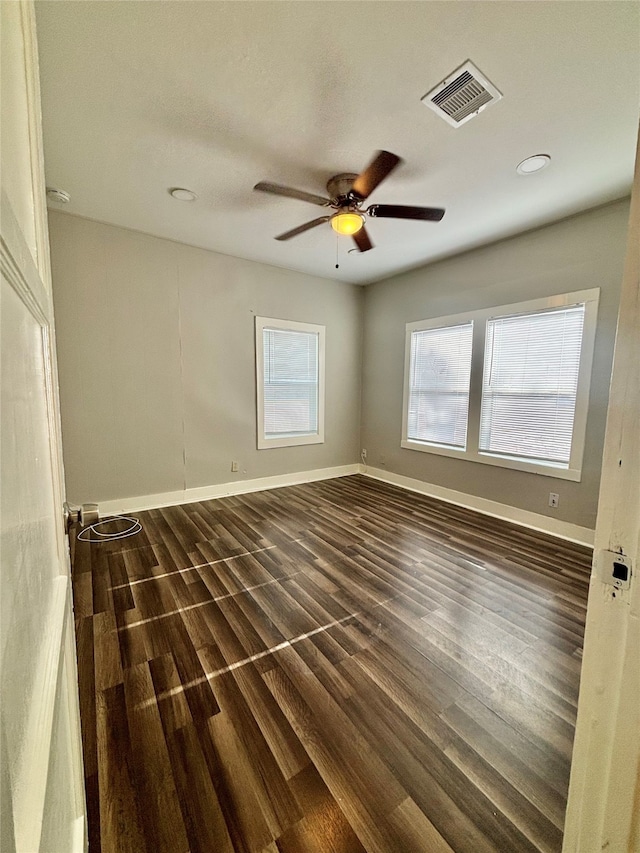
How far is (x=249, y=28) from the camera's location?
4.76 feet

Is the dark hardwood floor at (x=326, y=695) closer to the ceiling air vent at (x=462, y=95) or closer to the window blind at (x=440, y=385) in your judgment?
the window blind at (x=440, y=385)

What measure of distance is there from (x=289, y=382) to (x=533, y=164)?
3168 millimetres

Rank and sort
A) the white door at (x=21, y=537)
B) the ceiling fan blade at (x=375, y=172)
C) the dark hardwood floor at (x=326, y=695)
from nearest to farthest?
the white door at (x=21, y=537) → the dark hardwood floor at (x=326, y=695) → the ceiling fan blade at (x=375, y=172)

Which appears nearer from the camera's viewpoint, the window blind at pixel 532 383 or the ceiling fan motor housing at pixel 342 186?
the ceiling fan motor housing at pixel 342 186

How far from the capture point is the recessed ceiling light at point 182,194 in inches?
102

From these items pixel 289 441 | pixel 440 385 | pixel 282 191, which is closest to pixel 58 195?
pixel 282 191

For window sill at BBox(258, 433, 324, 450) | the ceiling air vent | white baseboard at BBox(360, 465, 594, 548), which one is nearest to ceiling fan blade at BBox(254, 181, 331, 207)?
the ceiling air vent

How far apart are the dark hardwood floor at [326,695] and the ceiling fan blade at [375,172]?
2522 millimetres

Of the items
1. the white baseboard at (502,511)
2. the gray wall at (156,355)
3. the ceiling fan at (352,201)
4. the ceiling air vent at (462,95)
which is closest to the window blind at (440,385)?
the white baseboard at (502,511)

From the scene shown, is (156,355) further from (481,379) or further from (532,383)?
(532,383)

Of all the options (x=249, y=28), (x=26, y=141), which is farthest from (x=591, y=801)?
(x=249, y=28)

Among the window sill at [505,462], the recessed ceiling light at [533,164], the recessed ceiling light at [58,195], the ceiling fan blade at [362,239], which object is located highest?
the recessed ceiling light at [533,164]

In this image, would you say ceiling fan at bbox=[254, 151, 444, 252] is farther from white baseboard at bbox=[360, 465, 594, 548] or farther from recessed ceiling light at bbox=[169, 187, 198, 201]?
white baseboard at bbox=[360, 465, 594, 548]

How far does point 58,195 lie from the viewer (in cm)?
267
